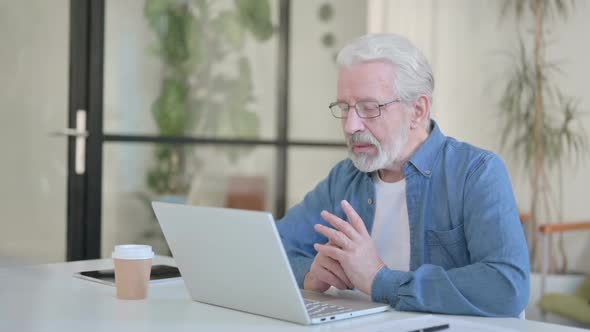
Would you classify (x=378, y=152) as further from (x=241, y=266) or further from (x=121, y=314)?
(x=121, y=314)

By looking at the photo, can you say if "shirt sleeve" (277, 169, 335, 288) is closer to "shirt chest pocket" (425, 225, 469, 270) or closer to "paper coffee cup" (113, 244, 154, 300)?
"shirt chest pocket" (425, 225, 469, 270)

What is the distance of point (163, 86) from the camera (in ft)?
14.4

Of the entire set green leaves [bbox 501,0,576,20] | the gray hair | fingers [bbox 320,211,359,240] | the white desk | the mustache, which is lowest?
the white desk

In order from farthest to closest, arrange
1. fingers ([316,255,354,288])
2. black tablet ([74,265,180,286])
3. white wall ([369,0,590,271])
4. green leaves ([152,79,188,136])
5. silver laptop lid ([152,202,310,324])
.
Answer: white wall ([369,0,590,271]) < green leaves ([152,79,188,136]) < black tablet ([74,265,180,286]) < fingers ([316,255,354,288]) < silver laptop lid ([152,202,310,324])

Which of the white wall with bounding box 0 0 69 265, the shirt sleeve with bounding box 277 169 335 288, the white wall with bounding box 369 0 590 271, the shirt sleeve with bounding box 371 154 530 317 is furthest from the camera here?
the white wall with bounding box 369 0 590 271

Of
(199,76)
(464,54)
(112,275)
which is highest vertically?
(464,54)

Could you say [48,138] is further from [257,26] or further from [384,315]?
[384,315]

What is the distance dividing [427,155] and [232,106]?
2833 millimetres

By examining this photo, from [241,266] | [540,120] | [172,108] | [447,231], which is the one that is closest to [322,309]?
[241,266]

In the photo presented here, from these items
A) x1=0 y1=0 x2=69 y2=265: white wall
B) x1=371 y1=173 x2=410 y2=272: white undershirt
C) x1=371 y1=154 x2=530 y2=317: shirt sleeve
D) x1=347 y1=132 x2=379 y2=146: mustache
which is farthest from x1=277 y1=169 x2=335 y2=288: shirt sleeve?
x1=0 y1=0 x2=69 y2=265: white wall

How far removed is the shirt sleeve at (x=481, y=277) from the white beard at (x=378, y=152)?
26cm

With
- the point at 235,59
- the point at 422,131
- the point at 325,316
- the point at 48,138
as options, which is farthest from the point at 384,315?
the point at 235,59

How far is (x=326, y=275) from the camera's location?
→ 1792 millimetres

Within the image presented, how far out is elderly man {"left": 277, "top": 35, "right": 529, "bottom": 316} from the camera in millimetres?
1647
